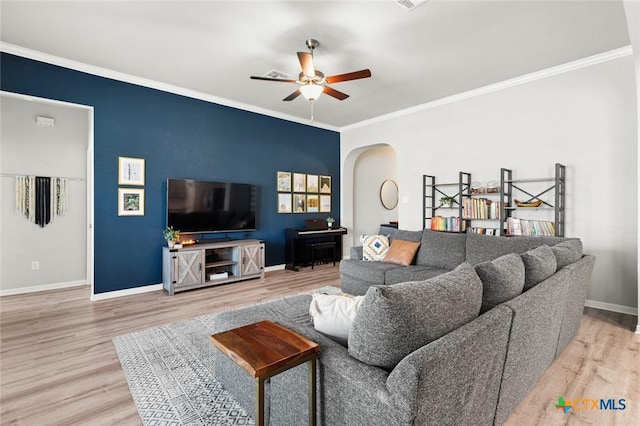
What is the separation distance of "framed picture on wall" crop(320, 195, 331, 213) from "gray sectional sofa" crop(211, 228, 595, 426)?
4.54m

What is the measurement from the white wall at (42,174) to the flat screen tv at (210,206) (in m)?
1.72

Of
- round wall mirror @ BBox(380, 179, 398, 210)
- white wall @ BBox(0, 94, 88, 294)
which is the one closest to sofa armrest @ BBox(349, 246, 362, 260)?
round wall mirror @ BBox(380, 179, 398, 210)

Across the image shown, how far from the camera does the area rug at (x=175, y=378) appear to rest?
1.78 metres

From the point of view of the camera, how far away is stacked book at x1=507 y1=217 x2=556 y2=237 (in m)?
3.81

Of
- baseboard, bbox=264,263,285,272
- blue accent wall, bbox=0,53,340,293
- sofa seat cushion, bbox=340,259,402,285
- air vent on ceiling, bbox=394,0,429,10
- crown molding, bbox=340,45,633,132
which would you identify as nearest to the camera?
air vent on ceiling, bbox=394,0,429,10

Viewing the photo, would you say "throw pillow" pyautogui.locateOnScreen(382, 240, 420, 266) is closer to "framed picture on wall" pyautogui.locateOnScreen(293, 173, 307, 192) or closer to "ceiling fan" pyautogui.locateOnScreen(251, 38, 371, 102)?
"ceiling fan" pyautogui.locateOnScreen(251, 38, 371, 102)

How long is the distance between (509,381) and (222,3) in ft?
11.2

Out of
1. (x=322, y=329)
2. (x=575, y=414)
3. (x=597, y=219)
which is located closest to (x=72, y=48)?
(x=322, y=329)

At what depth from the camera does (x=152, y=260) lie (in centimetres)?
439

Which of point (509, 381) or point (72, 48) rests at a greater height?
point (72, 48)

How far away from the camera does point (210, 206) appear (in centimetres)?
477

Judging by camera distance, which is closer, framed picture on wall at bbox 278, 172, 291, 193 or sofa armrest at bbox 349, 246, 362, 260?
sofa armrest at bbox 349, 246, 362, 260

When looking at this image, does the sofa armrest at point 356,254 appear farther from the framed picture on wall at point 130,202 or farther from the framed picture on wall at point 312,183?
the framed picture on wall at point 130,202

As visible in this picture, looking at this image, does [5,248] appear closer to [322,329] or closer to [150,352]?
[150,352]
